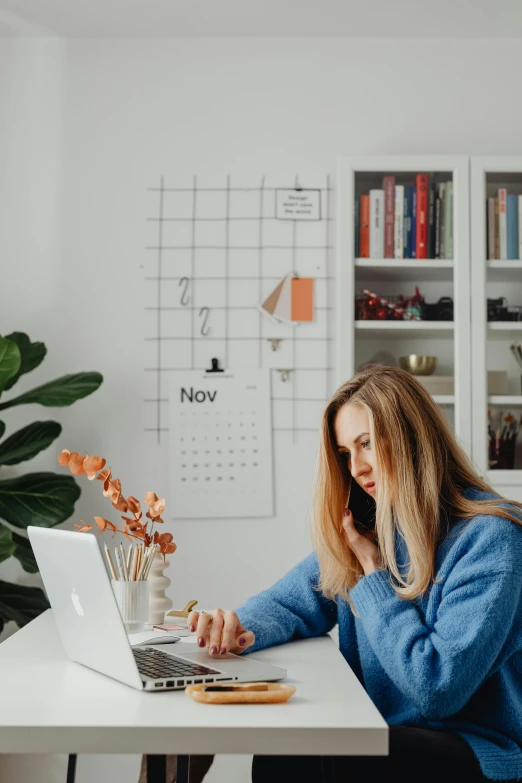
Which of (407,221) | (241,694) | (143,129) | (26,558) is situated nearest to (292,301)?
(407,221)

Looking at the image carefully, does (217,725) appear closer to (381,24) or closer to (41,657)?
(41,657)

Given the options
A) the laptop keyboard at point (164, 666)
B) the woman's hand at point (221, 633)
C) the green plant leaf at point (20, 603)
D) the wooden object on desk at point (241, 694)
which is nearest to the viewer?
the wooden object on desk at point (241, 694)

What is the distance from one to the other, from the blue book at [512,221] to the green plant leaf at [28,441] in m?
1.57

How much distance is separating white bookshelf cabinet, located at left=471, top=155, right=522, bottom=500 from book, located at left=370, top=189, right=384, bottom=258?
11.3 inches

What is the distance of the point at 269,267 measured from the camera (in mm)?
2840

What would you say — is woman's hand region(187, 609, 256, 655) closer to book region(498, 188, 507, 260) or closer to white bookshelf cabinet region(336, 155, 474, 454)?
white bookshelf cabinet region(336, 155, 474, 454)

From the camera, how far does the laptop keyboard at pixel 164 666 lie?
1166 mm

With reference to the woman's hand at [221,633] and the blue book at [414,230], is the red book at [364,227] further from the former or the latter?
the woman's hand at [221,633]

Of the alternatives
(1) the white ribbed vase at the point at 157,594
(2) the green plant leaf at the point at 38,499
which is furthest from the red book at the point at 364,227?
(1) the white ribbed vase at the point at 157,594

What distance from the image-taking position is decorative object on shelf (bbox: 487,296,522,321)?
2596mm

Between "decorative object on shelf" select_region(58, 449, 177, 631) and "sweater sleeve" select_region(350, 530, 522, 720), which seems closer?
"sweater sleeve" select_region(350, 530, 522, 720)

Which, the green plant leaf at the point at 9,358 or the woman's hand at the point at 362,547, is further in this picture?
the green plant leaf at the point at 9,358

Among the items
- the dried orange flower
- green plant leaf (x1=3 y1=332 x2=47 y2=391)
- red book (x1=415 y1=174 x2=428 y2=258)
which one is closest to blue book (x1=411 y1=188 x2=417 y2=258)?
red book (x1=415 y1=174 x2=428 y2=258)

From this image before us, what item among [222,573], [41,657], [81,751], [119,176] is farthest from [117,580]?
[119,176]
